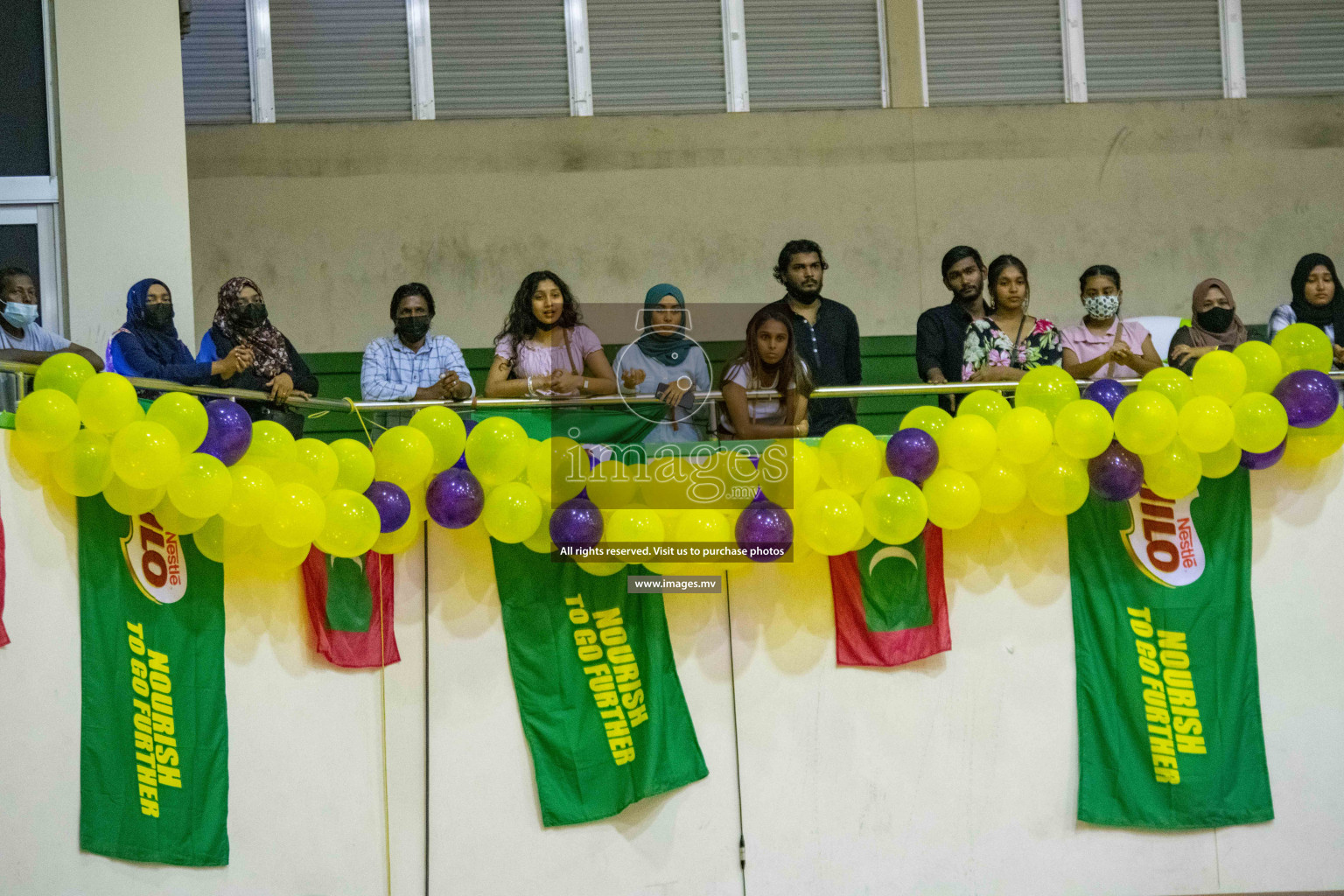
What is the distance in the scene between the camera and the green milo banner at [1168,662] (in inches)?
187

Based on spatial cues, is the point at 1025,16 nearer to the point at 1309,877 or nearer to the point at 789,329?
the point at 789,329

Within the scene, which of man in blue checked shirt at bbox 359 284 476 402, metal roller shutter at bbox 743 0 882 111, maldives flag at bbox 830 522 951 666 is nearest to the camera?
maldives flag at bbox 830 522 951 666

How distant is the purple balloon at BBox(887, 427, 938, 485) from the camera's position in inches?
173

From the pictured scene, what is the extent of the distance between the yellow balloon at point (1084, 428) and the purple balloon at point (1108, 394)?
9cm

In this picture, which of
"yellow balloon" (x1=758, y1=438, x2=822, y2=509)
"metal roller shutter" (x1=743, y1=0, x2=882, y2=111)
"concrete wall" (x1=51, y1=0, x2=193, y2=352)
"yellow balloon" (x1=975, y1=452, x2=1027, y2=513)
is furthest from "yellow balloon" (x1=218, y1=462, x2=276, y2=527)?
"metal roller shutter" (x1=743, y1=0, x2=882, y2=111)

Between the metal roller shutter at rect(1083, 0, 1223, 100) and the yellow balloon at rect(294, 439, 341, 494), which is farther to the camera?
the metal roller shutter at rect(1083, 0, 1223, 100)

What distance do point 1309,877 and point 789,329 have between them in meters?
2.87

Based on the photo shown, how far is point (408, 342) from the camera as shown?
5.14 metres

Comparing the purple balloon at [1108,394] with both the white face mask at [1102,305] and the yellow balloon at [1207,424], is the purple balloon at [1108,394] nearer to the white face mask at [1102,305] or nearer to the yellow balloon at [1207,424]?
the yellow balloon at [1207,424]

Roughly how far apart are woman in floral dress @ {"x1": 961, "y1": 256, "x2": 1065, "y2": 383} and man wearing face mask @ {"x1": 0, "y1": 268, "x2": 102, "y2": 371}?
333 cm

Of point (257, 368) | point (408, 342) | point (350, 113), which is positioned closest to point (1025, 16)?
point (350, 113)

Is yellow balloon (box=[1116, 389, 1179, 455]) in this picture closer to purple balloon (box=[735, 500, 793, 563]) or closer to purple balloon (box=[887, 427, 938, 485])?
purple balloon (box=[887, 427, 938, 485])

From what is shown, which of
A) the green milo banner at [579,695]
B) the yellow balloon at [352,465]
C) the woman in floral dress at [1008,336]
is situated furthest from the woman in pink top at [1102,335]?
the yellow balloon at [352,465]

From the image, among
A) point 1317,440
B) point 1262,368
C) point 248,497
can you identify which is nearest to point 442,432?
point 248,497
